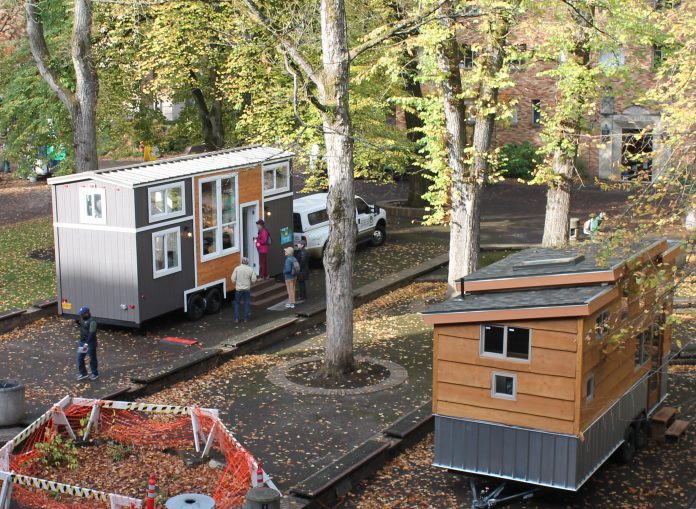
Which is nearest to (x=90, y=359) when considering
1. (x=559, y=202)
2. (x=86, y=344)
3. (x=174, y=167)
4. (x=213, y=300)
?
(x=86, y=344)

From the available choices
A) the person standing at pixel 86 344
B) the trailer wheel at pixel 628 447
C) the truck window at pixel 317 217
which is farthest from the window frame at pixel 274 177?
the trailer wheel at pixel 628 447

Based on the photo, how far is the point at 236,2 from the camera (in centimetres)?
2248

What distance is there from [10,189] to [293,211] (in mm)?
23066

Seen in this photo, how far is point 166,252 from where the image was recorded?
22328mm

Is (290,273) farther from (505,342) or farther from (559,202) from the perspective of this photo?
(505,342)

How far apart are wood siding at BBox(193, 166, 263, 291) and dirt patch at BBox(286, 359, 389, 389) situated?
14.9ft

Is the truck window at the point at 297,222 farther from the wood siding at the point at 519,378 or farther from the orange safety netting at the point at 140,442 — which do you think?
the wood siding at the point at 519,378

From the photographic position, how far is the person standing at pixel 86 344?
18.5 m

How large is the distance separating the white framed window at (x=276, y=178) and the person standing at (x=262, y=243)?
1.06 metres

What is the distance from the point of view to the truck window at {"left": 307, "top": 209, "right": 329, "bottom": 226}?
29095 millimetres

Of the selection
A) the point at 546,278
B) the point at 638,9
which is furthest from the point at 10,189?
the point at 546,278

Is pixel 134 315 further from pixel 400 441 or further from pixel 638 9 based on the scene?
pixel 638 9

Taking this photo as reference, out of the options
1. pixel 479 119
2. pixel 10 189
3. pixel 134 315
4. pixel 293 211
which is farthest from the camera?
pixel 10 189

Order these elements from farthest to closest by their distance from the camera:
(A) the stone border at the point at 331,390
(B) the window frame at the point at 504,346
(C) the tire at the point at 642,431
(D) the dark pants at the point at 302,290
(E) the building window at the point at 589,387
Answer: (D) the dark pants at the point at 302,290
(A) the stone border at the point at 331,390
(C) the tire at the point at 642,431
(E) the building window at the point at 589,387
(B) the window frame at the point at 504,346
